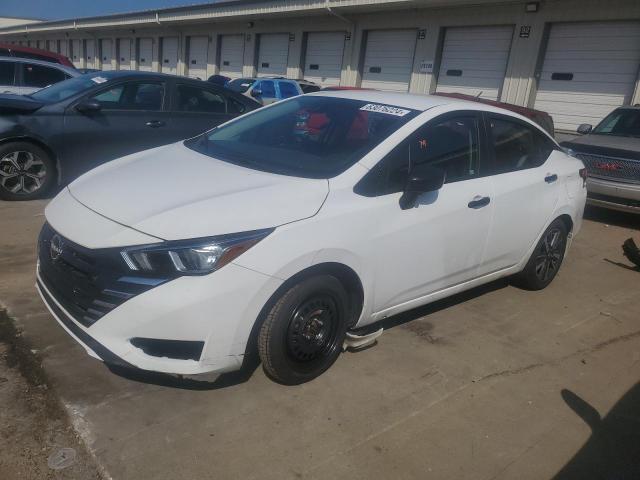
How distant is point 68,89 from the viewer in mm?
6344

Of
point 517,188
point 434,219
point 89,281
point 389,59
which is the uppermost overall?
point 389,59

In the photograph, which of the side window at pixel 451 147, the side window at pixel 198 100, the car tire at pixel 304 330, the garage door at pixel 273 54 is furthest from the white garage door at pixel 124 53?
the car tire at pixel 304 330

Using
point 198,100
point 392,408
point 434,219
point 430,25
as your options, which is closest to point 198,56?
point 430,25

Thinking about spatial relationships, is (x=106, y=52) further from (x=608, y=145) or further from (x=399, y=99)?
(x=399, y=99)

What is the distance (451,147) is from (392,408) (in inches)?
69.3

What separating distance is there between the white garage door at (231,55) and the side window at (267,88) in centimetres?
873

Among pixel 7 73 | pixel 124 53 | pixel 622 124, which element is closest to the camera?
pixel 7 73

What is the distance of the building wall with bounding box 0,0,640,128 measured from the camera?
41.1 ft

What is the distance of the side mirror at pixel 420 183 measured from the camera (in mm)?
3061

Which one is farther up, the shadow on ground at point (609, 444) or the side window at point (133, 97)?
the side window at point (133, 97)

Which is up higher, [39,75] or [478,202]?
[39,75]

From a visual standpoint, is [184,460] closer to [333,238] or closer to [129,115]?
[333,238]

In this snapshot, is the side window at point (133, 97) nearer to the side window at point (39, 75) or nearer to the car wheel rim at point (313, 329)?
the side window at point (39, 75)

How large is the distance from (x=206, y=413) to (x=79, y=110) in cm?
459
